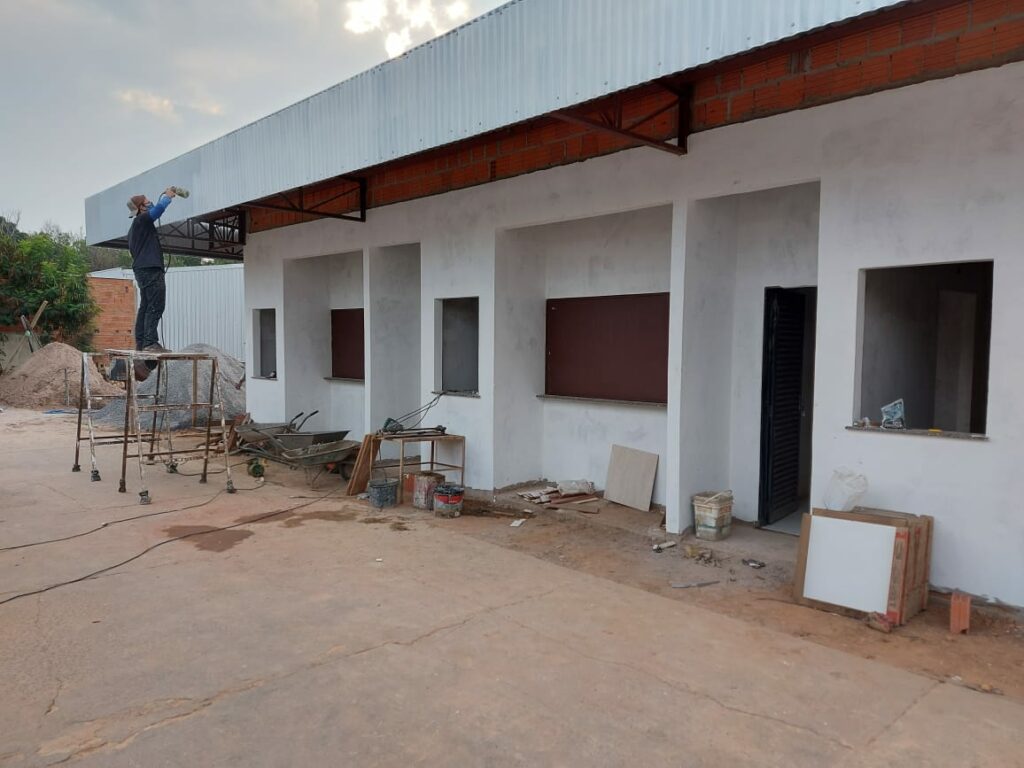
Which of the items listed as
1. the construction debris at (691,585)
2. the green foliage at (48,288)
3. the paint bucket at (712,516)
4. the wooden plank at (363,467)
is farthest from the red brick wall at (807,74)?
the green foliage at (48,288)

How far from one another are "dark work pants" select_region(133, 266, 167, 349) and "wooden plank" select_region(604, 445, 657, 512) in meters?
6.20

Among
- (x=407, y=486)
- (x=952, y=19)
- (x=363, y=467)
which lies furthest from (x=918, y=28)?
(x=363, y=467)

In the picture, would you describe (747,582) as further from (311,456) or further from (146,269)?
(146,269)

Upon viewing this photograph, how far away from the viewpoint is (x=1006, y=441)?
4508mm

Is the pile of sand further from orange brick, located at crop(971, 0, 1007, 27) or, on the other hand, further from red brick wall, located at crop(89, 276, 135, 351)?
orange brick, located at crop(971, 0, 1007, 27)

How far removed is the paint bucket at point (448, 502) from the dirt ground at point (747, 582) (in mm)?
169

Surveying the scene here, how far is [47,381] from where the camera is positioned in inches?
703

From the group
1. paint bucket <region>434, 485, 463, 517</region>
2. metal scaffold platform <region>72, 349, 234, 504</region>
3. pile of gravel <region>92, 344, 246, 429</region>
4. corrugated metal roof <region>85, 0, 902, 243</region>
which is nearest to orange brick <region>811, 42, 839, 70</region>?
corrugated metal roof <region>85, 0, 902, 243</region>

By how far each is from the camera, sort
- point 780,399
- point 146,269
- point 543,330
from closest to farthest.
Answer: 1. point 780,399
2. point 543,330
3. point 146,269

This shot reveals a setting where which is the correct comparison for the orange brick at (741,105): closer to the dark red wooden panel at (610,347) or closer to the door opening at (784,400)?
the door opening at (784,400)

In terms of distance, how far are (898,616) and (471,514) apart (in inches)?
171

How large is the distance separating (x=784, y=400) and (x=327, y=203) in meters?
7.37

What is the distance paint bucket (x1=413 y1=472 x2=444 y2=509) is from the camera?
Answer: 7797mm

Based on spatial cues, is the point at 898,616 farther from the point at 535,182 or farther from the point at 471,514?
the point at 535,182
